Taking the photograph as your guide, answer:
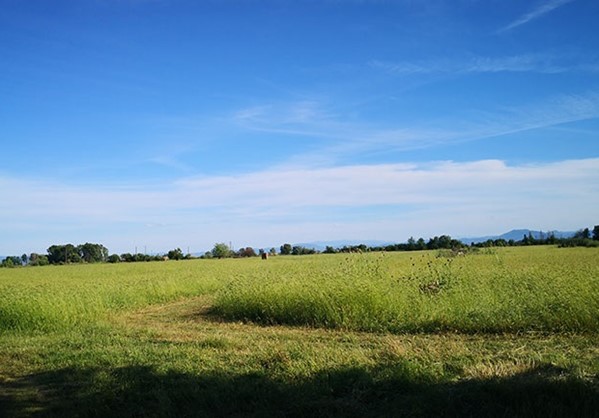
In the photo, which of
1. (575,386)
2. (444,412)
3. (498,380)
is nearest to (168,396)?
(444,412)

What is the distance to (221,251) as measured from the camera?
103 metres

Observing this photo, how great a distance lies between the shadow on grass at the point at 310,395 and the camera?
4941 millimetres

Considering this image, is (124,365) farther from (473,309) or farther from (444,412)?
(473,309)

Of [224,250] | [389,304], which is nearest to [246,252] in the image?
[224,250]

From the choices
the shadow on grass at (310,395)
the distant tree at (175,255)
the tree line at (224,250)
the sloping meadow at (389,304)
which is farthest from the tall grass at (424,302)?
the distant tree at (175,255)

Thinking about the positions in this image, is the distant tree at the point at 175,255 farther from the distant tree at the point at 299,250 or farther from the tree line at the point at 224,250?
the distant tree at the point at 299,250

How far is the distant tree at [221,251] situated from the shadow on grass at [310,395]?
315ft

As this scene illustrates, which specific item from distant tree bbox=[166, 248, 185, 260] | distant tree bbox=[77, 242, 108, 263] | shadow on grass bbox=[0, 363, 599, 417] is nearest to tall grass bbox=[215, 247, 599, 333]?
shadow on grass bbox=[0, 363, 599, 417]

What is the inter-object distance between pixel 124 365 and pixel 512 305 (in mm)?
7708

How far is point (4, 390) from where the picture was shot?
6520mm

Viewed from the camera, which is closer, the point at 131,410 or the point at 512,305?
the point at 131,410

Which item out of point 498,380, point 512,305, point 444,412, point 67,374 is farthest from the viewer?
point 512,305

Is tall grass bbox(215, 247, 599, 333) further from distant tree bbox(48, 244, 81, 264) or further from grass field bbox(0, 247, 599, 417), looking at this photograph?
distant tree bbox(48, 244, 81, 264)

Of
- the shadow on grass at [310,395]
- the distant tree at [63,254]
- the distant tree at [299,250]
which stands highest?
the distant tree at [63,254]
